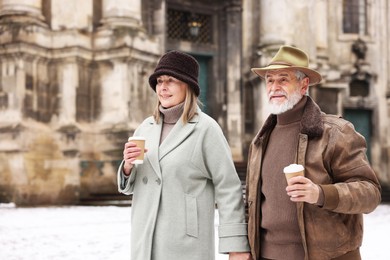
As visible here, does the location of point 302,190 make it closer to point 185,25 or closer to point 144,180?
point 144,180

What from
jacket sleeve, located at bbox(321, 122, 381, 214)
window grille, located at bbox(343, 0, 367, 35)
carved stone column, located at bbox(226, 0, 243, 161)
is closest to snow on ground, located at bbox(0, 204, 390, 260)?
jacket sleeve, located at bbox(321, 122, 381, 214)

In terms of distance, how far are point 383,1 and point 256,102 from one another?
7.84 meters

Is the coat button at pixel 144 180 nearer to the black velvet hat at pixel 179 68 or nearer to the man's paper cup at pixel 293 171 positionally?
the black velvet hat at pixel 179 68

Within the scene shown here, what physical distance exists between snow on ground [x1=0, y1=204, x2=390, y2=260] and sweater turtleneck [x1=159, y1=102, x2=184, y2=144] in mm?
3702

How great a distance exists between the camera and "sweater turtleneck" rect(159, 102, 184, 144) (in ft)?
12.3

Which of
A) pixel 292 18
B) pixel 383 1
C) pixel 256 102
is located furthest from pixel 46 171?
pixel 383 1

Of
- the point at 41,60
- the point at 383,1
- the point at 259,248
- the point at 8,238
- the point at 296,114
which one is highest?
the point at 383,1

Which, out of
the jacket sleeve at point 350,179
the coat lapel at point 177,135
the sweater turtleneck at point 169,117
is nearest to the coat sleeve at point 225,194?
the coat lapel at point 177,135

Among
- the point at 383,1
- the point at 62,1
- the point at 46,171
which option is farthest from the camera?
the point at 383,1

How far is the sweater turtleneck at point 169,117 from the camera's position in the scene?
375cm

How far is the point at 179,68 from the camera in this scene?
146 inches

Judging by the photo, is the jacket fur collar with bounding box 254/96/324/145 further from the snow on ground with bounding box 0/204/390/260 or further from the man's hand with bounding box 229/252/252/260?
the snow on ground with bounding box 0/204/390/260

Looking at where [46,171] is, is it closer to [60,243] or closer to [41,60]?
[41,60]

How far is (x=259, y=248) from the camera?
137 inches
